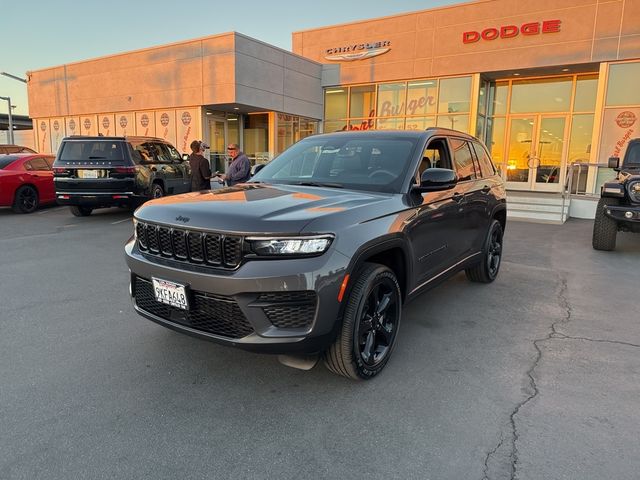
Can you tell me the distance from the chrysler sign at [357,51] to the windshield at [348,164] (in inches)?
616

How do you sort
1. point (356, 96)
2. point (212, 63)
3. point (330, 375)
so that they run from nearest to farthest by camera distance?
point (330, 375) → point (212, 63) → point (356, 96)

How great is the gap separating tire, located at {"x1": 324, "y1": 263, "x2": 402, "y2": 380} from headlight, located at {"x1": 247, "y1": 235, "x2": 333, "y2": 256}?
0.46 meters

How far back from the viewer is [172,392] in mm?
3072

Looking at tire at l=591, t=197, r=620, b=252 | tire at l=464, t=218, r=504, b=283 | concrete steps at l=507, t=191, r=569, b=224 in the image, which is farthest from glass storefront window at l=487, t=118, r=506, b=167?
tire at l=464, t=218, r=504, b=283

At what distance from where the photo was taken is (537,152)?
16.8 metres

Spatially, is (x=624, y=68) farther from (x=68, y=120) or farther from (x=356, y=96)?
(x=68, y=120)

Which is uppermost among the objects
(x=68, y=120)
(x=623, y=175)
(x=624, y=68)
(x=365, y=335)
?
(x=624, y=68)

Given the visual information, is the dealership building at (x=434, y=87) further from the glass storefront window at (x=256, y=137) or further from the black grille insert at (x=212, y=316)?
the black grille insert at (x=212, y=316)

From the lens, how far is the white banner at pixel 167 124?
755 inches

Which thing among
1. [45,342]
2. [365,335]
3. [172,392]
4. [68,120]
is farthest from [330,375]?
[68,120]

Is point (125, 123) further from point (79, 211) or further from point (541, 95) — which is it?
point (541, 95)

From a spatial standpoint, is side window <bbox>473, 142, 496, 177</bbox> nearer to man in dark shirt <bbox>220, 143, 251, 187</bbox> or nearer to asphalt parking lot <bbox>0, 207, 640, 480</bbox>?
asphalt parking lot <bbox>0, 207, 640, 480</bbox>

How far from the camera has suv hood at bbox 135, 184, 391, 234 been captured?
2717mm

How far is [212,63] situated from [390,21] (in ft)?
23.7
